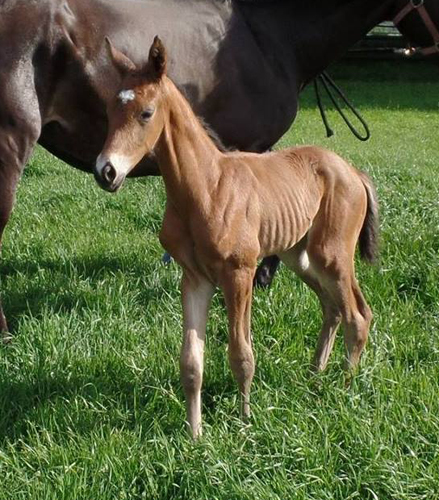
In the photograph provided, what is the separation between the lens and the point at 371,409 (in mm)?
3000

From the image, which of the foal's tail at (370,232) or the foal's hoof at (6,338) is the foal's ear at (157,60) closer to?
the foal's tail at (370,232)

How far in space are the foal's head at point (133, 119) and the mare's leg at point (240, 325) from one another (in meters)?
0.56

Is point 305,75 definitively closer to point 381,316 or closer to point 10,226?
point 381,316

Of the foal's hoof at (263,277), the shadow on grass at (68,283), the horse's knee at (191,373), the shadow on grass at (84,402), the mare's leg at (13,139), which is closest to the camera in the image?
the horse's knee at (191,373)

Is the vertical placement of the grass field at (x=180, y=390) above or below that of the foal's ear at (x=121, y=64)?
below

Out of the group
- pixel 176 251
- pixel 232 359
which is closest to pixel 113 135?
pixel 176 251

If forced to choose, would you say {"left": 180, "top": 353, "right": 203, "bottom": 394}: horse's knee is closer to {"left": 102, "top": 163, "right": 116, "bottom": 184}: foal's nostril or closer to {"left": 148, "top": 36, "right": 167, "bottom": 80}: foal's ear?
{"left": 102, "top": 163, "right": 116, "bottom": 184}: foal's nostril

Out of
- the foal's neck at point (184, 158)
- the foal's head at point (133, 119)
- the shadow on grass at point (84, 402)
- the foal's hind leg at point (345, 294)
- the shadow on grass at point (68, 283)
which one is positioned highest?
the foal's head at point (133, 119)

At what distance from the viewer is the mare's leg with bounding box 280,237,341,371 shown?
3.46 meters

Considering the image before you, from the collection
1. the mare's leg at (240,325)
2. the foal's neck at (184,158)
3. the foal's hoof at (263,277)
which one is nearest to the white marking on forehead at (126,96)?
the foal's neck at (184,158)

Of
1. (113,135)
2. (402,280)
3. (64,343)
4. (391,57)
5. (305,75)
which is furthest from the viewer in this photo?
(391,57)

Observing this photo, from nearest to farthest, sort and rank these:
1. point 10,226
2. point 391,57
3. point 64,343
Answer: point 64,343 < point 10,226 < point 391,57

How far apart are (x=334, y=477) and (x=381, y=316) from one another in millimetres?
1431

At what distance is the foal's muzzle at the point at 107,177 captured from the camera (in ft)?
8.18
